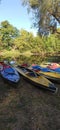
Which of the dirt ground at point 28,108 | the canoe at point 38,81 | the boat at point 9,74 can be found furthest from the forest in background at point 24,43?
the dirt ground at point 28,108

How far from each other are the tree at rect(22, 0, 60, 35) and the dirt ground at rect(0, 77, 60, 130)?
13.9 meters

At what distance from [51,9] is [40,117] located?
16.6 metres

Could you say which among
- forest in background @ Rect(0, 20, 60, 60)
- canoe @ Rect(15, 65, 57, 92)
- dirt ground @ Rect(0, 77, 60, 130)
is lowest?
forest in background @ Rect(0, 20, 60, 60)

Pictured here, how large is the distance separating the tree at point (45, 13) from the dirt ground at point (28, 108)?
548 inches

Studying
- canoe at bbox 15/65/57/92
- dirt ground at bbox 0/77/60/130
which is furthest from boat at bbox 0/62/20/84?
canoe at bbox 15/65/57/92

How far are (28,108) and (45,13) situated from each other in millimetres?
16235

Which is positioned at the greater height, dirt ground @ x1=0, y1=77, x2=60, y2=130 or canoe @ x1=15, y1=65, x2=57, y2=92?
dirt ground @ x1=0, y1=77, x2=60, y2=130

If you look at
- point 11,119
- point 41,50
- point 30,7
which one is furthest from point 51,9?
point 41,50

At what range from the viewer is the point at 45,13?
70.4 feet

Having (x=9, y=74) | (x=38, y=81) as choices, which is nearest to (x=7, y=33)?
(x=9, y=74)

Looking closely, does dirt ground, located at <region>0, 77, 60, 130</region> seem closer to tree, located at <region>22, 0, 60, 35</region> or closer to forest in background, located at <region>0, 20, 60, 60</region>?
tree, located at <region>22, 0, 60, 35</region>

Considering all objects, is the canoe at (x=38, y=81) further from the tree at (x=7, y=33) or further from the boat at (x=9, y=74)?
the tree at (x=7, y=33)

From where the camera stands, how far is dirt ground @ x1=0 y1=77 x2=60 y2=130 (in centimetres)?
566

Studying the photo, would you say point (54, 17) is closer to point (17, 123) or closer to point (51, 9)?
point (51, 9)
